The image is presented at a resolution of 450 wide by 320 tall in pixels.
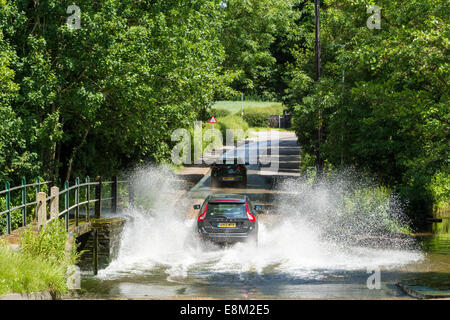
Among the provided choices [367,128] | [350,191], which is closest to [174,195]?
[350,191]

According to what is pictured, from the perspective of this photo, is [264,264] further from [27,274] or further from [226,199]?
[27,274]

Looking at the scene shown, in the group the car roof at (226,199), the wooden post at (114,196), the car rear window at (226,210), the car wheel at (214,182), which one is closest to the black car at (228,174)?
the car wheel at (214,182)

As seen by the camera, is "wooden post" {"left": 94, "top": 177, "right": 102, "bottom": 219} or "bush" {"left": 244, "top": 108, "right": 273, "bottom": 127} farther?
"bush" {"left": 244, "top": 108, "right": 273, "bottom": 127}

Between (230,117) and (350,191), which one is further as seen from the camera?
(230,117)

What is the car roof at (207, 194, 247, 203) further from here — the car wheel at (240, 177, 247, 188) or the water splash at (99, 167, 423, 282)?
the car wheel at (240, 177, 247, 188)

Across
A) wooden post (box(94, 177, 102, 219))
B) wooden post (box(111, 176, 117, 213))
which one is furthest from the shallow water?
wooden post (box(94, 177, 102, 219))

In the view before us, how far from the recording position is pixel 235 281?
49.6 ft

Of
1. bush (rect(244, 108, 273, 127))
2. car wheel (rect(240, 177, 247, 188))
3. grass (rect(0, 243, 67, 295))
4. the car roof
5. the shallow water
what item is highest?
bush (rect(244, 108, 273, 127))

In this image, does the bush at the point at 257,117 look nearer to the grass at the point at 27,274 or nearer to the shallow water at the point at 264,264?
the shallow water at the point at 264,264

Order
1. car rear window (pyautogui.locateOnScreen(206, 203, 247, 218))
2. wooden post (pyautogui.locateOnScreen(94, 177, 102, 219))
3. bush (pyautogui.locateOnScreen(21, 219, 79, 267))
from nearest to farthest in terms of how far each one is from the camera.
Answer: bush (pyautogui.locateOnScreen(21, 219, 79, 267)), car rear window (pyautogui.locateOnScreen(206, 203, 247, 218)), wooden post (pyautogui.locateOnScreen(94, 177, 102, 219))

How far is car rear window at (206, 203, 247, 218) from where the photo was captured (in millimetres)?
18719

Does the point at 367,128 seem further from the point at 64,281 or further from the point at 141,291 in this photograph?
the point at 64,281

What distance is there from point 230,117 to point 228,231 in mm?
66607

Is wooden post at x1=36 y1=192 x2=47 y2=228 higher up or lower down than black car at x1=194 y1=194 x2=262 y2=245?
higher up
